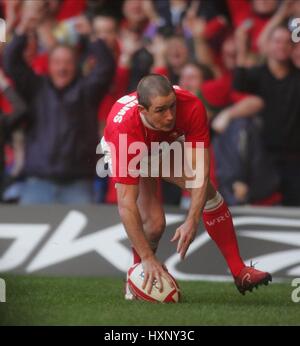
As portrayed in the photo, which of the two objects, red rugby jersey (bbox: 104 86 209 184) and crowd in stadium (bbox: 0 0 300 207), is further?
crowd in stadium (bbox: 0 0 300 207)

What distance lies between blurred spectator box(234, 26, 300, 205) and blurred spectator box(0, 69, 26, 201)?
8.13 feet

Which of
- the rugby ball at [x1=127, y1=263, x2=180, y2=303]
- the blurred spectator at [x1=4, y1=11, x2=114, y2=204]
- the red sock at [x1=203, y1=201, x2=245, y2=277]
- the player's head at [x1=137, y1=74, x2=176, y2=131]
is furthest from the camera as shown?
the blurred spectator at [x1=4, y1=11, x2=114, y2=204]

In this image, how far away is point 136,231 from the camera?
8.29 meters

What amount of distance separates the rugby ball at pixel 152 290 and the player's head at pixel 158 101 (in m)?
1.26

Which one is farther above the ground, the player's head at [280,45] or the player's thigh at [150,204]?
the player's head at [280,45]

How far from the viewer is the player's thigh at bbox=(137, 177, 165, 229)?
9.10 meters

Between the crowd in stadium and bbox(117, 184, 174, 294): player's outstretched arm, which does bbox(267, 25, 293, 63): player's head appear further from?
bbox(117, 184, 174, 294): player's outstretched arm

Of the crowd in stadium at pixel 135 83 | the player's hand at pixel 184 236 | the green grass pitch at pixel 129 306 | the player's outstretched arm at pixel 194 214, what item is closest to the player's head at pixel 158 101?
the player's outstretched arm at pixel 194 214

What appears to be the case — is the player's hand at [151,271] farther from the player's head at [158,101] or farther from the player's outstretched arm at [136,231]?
the player's head at [158,101]

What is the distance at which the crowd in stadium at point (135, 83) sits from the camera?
12.0 metres

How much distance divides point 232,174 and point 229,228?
2.87m

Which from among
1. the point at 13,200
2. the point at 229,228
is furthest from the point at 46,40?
the point at 229,228

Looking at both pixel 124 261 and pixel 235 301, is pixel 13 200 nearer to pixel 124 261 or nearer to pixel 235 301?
pixel 124 261

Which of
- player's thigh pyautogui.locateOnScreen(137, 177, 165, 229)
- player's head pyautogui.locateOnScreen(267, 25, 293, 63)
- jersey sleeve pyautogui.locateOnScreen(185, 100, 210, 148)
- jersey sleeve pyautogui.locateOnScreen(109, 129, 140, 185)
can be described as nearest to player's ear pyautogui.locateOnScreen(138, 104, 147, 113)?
jersey sleeve pyautogui.locateOnScreen(109, 129, 140, 185)
